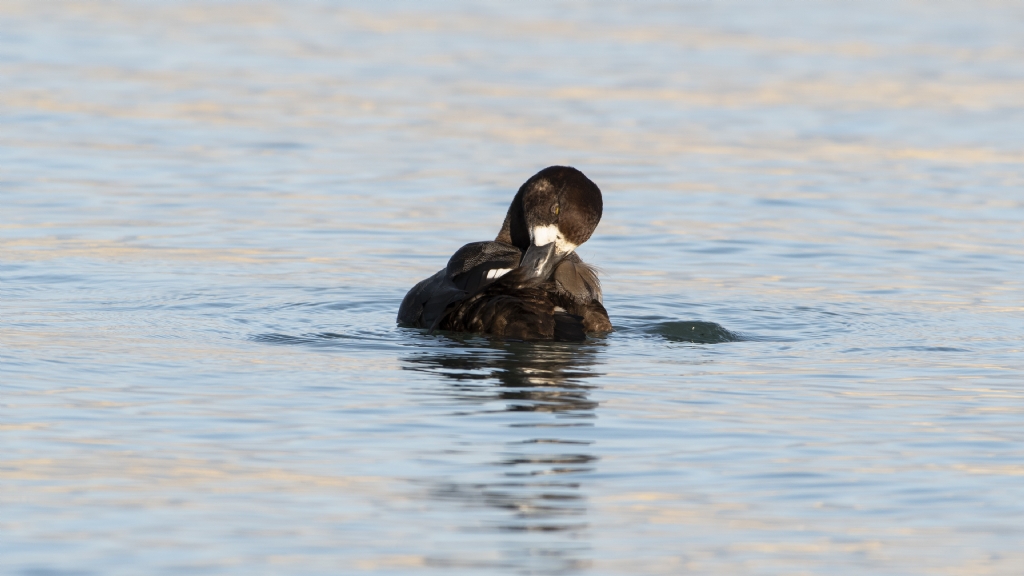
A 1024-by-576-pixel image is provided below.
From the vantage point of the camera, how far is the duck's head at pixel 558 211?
9.92 m

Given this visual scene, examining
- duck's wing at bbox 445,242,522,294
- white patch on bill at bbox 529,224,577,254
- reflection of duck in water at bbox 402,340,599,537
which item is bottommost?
reflection of duck in water at bbox 402,340,599,537

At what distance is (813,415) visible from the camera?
7.57 meters

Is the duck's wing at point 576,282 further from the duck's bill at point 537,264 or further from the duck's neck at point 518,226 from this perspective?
the duck's neck at point 518,226

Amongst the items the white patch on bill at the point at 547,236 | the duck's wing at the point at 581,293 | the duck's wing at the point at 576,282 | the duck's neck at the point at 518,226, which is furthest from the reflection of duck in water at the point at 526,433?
the duck's neck at the point at 518,226

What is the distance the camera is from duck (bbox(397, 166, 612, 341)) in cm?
895

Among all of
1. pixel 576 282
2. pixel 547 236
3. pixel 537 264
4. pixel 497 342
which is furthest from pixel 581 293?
pixel 497 342

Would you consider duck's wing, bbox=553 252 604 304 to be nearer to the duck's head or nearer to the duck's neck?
the duck's head

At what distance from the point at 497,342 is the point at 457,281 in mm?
565

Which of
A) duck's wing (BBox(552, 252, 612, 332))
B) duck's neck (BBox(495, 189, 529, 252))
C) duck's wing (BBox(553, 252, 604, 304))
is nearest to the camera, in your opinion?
duck's wing (BBox(552, 252, 612, 332))

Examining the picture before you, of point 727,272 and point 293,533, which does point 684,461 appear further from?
point 727,272

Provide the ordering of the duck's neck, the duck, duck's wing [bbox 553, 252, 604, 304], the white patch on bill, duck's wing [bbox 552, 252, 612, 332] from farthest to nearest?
1. the duck's neck
2. the white patch on bill
3. duck's wing [bbox 553, 252, 604, 304]
4. duck's wing [bbox 552, 252, 612, 332]
5. the duck

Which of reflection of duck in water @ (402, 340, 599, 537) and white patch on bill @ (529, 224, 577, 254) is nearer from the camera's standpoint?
reflection of duck in water @ (402, 340, 599, 537)

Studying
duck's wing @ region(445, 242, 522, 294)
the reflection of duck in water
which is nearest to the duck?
duck's wing @ region(445, 242, 522, 294)

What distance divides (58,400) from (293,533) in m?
2.28
